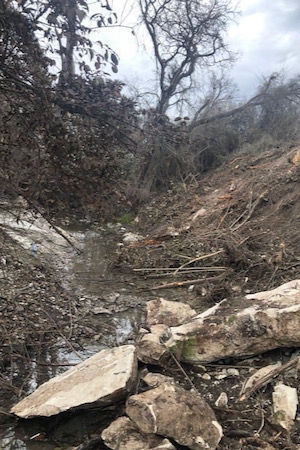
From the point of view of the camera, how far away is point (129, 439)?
119 inches

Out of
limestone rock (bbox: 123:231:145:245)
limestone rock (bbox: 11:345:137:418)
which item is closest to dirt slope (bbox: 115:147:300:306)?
limestone rock (bbox: 123:231:145:245)

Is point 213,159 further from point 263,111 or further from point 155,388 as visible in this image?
point 155,388

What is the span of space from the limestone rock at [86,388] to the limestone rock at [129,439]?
0.30 m

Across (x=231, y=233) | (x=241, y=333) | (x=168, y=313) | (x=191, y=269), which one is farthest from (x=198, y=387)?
(x=231, y=233)

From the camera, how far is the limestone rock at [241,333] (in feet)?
12.8

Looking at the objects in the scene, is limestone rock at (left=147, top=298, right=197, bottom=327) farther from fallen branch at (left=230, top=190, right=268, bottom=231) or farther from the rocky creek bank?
fallen branch at (left=230, top=190, right=268, bottom=231)

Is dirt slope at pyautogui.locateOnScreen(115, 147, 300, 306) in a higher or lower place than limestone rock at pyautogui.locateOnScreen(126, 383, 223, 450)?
higher

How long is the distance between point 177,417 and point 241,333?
121cm

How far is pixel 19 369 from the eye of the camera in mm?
4461

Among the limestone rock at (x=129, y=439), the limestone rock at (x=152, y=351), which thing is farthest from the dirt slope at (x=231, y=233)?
the limestone rock at (x=129, y=439)

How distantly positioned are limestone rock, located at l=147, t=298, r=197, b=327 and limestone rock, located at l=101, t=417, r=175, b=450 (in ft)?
6.31

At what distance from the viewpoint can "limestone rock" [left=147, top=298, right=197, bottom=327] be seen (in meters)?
5.11

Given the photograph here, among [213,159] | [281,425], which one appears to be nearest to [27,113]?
[281,425]

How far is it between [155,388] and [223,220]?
6.70m
